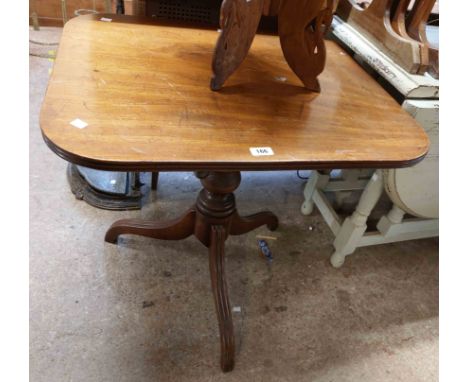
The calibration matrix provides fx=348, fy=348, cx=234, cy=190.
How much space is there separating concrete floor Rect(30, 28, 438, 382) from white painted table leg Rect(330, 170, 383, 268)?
0.25ft

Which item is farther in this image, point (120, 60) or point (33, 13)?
point (33, 13)

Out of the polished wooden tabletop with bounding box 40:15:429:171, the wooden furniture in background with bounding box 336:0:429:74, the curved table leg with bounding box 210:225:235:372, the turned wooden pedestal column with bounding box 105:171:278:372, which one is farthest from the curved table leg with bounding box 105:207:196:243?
the wooden furniture in background with bounding box 336:0:429:74

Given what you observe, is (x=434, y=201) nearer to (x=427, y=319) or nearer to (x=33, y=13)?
(x=427, y=319)

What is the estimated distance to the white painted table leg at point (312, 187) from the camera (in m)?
1.78

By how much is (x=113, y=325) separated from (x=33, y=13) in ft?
9.21

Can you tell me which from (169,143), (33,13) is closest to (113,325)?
(169,143)

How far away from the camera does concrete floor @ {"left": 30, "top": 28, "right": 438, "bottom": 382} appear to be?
1.22 meters

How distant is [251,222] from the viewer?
5.20ft

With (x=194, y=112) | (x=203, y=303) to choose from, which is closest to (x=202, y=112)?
(x=194, y=112)

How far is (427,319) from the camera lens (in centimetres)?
152

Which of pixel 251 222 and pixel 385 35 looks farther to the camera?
pixel 251 222

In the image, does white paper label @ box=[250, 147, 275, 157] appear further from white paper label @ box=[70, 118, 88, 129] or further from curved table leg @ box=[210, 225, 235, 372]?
curved table leg @ box=[210, 225, 235, 372]

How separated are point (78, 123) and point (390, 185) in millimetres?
1135

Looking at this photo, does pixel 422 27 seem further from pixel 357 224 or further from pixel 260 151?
pixel 260 151
